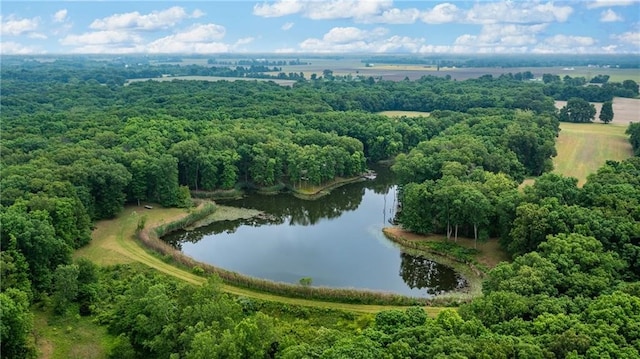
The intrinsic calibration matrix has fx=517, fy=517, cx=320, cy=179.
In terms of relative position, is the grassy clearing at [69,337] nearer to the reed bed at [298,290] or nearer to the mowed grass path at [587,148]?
the reed bed at [298,290]

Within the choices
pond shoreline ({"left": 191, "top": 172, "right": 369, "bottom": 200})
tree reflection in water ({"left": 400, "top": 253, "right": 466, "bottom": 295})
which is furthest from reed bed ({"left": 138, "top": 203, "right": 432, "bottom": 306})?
pond shoreline ({"left": 191, "top": 172, "right": 369, "bottom": 200})

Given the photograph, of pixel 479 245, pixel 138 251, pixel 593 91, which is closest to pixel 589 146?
pixel 479 245

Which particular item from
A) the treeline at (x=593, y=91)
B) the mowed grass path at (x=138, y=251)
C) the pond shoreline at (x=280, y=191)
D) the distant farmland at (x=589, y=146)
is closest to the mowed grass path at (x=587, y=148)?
the distant farmland at (x=589, y=146)

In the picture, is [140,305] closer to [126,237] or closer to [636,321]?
[126,237]

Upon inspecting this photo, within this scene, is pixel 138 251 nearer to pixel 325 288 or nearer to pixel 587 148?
pixel 325 288

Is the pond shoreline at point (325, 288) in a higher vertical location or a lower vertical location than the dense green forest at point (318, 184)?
lower
